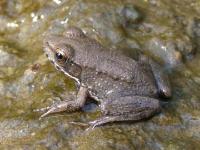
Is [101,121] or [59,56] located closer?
[101,121]

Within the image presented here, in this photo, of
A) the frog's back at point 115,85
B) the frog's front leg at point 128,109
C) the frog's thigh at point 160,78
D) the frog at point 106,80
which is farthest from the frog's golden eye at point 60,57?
the frog's thigh at point 160,78

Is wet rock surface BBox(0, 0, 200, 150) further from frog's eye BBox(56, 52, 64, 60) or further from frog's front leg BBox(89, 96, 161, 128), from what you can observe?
frog's eye BBox(56, 52, 64, 60)

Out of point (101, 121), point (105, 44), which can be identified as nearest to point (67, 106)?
point (101, 121)

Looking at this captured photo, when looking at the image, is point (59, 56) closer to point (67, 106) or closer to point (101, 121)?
point (67, 106)

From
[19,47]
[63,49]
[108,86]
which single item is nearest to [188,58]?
[108,86]

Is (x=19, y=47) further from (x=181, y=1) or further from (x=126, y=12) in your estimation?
(x=181, y=1)

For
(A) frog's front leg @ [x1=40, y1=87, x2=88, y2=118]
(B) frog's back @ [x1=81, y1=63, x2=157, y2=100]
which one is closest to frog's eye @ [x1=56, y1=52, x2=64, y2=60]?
(B) frog's back @ [x1=81, y1=63, x2=157, y2=100]
